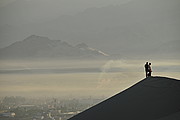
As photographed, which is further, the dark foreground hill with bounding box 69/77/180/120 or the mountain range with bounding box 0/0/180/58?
the mountain range with bounding box 0/0/180/58

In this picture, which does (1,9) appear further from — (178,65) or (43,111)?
(178,65)

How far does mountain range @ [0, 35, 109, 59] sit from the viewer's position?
28.6 ft

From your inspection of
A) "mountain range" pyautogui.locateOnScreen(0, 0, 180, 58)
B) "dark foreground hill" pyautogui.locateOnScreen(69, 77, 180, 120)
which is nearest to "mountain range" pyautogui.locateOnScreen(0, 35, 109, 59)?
"mountain range" pyautogui.locateOnScreen(0, 0, 180, 58)

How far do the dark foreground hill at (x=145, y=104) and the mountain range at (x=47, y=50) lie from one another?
19.4 feet

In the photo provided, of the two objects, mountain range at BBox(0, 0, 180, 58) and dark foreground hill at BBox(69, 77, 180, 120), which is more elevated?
mountain range at BBox(0, 0, 180, 58)

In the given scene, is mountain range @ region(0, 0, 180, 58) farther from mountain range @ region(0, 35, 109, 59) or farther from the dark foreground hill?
the dark foreground hill

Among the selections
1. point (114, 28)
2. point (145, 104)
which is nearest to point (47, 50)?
point (114, 28)

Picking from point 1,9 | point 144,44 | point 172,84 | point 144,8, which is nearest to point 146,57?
point 144,44

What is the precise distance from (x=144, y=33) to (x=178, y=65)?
3.77ft

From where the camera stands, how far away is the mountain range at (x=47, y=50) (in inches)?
343

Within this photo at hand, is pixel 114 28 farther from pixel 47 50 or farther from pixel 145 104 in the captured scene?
pixel 145 104

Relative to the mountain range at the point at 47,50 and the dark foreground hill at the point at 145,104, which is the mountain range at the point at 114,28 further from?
the dark foreground hill at the point at 145,104

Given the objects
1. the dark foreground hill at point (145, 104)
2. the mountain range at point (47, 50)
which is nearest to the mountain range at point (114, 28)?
the mountain range at point (47, 50)

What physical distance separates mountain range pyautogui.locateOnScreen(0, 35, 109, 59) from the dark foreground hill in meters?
5.91
